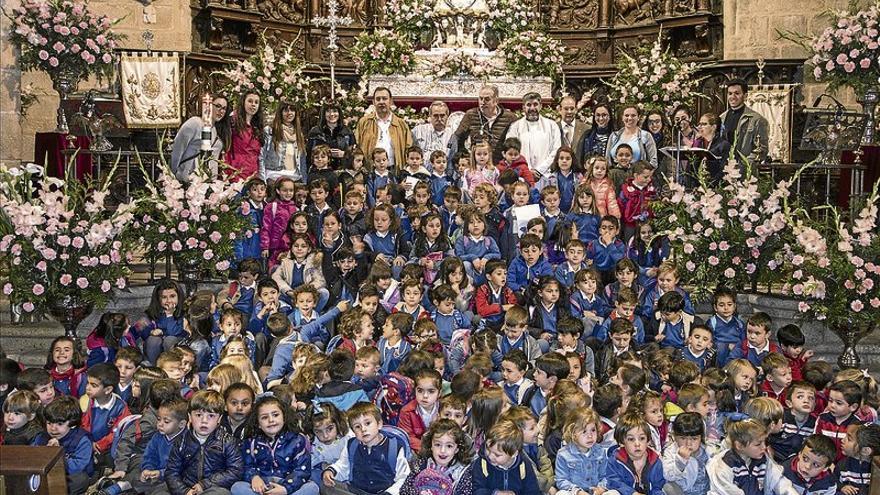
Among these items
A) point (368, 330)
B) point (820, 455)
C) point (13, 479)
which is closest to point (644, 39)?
point (368, 330)

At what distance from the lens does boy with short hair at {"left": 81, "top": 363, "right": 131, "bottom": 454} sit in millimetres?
7965

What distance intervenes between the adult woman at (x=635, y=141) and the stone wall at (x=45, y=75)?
208 inches

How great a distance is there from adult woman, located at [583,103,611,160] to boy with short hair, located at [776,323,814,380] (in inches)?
159

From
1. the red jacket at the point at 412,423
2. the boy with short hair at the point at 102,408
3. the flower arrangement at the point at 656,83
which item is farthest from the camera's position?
the flower arrangement at the point at 656,83

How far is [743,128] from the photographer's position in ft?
40.6

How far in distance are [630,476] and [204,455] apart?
2421 millimetres

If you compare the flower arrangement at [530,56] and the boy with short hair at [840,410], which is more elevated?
the flower arrangement at [530,56]

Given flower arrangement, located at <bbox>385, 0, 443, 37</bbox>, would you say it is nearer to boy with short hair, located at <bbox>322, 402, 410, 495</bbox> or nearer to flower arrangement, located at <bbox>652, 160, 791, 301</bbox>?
flower arrangement, located at <bbox>652, 160, 791, 301</bbox>

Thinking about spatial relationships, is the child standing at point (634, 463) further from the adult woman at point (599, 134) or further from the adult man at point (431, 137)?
the adult man at point (431, 137)

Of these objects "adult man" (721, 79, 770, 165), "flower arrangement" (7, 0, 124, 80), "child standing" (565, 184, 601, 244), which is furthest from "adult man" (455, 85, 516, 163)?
"flower arrangement" (7, 0, 124, 80)

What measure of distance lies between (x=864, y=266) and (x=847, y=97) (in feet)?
17.6

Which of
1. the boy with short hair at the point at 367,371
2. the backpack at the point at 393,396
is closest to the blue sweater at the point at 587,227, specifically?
the boy with short hair at the point at 367,371

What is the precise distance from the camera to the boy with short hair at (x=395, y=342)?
8.89 m

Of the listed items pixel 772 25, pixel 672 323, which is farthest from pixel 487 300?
pixel 772 25
